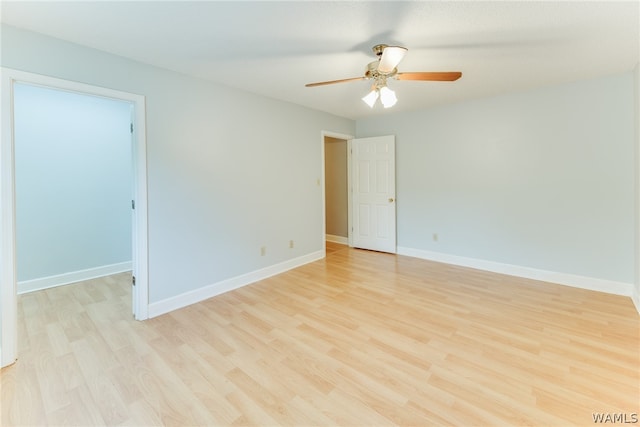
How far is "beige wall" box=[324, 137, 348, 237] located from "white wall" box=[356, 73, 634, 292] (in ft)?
3.82

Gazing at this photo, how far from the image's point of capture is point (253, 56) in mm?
2523

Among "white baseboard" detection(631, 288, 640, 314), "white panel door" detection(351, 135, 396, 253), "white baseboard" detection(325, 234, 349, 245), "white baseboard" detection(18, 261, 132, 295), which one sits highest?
"white panel door" detection(351, 135, 396, 253)

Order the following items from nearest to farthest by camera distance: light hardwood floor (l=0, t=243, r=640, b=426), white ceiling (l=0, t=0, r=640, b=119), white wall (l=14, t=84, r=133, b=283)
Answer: light hardwood floor (l=0, t=243, r=640, b=426) < white ceiling (l=0, t=0, r=640, b=119) < white wall (l=14, t=84, r=133, b=283)

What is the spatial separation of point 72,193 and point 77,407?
2.95 m

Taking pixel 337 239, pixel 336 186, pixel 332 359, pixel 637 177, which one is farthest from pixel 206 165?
pixel 637 177

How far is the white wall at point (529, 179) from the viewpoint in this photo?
313cm

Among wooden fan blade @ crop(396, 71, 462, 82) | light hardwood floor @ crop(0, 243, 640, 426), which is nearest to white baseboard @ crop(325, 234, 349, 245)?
light hardwood floor @ crop(0, 243, 640, 426)

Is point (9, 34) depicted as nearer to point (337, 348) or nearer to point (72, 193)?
point (72, 193)

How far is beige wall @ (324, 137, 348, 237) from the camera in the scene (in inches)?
222

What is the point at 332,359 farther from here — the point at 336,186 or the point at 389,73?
the point at 336,186

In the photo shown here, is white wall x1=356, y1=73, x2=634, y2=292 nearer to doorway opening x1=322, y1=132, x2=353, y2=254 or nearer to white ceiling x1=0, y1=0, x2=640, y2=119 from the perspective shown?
white ceiling x1=0, y1=0, x2=640, y2=119

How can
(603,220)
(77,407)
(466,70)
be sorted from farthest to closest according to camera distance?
(603,220) → (466,70) → (77,407)

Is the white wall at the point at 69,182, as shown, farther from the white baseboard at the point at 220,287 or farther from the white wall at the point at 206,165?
the white baseboard at the point at 220,287

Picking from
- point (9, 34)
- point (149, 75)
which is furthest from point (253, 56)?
point (9, 34)
